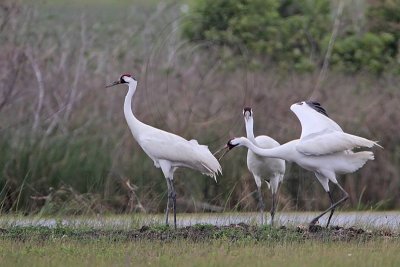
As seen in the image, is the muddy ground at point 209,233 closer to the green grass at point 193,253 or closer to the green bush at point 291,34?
the green grass at point 193,253

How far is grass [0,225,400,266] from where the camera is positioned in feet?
31.3

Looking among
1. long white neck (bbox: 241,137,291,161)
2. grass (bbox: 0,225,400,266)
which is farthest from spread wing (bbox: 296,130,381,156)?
grass (bbox: 0,225,400,266)

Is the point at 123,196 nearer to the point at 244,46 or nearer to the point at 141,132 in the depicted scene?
the point at 141,132

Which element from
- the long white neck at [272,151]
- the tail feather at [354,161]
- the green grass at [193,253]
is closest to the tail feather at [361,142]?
the tail feather at [354,161]

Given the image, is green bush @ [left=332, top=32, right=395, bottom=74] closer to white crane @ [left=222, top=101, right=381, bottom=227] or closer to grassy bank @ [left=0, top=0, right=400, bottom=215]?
grassy bank @ [left=0, top=0, right=400, bottom=215]

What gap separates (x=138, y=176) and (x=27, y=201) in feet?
5.47

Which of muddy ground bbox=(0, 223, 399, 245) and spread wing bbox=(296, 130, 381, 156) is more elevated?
spread wing bbox=(296, 130, 381, 156)

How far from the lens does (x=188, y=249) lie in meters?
10.4

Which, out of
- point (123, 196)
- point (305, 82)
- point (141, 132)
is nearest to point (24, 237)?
point (141, 132)

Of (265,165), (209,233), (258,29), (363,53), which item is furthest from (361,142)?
(258,29)

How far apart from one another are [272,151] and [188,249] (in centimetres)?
298

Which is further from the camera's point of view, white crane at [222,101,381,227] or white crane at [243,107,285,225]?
white crane at [243,107,285,225]

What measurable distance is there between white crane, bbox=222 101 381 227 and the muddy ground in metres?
0.99

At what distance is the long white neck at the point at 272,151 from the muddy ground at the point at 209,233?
1.21m
